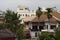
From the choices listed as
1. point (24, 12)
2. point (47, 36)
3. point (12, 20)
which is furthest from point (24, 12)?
point (47, 36)

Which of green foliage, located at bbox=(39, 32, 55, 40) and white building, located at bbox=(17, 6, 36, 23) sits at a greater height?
→ green foliage, located at bbox=(39, 32, 55, 40)

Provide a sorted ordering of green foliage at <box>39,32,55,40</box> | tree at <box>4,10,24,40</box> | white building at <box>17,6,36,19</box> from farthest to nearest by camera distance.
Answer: white building at <box>17,6,36,19</box>, tree at <box>4,10,24,40</box>, green foliage at <box>39,32,55,40</box>

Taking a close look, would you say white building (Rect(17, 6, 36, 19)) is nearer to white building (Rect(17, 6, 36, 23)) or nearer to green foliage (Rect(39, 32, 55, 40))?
white building (Rect(17, 6, 36, 23))

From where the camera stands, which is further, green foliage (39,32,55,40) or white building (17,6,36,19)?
white building (17,6,36,19)

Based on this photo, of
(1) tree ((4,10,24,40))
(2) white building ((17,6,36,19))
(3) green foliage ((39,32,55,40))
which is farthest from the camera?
(2) white building ((17,6,36,19))

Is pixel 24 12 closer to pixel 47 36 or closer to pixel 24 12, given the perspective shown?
pixel 24 12

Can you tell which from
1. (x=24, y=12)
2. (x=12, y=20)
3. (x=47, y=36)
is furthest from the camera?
(x=24, y=12)

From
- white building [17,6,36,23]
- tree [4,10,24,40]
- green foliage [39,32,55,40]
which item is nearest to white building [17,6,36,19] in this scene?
white building [17,6,36,23]

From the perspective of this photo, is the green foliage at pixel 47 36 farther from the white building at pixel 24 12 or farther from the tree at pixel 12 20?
the white building at pixel 24 12

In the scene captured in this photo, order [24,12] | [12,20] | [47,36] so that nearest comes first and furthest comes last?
[47,36]
[12,20]
[24,12]

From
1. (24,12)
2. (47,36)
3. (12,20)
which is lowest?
(24,12)

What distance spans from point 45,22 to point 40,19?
1362 mm

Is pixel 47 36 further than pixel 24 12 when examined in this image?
No

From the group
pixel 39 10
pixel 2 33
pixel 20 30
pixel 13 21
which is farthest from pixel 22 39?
pixel 2 33
